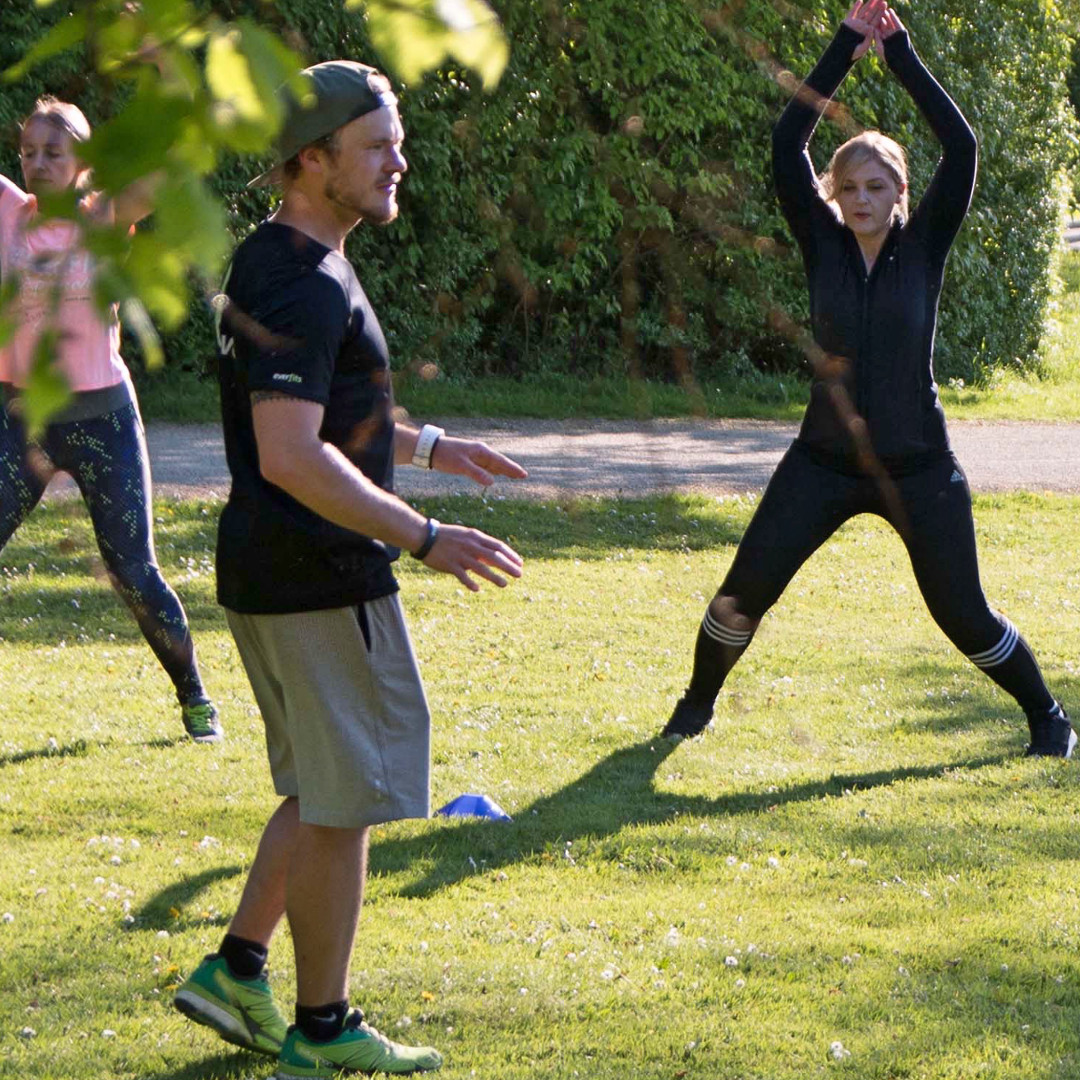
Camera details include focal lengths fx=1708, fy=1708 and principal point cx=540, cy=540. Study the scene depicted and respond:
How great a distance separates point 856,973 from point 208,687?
12.2 ft

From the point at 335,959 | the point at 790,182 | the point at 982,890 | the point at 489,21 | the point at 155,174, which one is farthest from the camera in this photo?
the point at 790,182

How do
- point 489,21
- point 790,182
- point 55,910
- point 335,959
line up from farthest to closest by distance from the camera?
point 790,182
point 55,910
point 335,959
point 489,21

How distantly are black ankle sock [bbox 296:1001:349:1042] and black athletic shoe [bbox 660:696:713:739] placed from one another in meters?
3.17

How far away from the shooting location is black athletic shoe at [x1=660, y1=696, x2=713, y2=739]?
6633 mm

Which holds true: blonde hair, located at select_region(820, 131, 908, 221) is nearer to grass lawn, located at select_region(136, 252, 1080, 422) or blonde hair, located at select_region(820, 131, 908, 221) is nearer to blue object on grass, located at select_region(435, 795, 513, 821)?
blue object on grass, located at select_region(435, 795, 513, 821)

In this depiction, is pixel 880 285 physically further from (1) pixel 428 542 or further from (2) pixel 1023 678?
(1) pixel 428 542

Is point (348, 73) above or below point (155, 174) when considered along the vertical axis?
above

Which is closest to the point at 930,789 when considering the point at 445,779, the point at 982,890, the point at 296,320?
the point at 982,890

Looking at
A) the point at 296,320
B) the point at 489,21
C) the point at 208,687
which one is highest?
the point at 489,21

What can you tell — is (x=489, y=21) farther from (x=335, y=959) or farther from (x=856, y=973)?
(x=856, y=973)

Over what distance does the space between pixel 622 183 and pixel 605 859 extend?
12.5 m

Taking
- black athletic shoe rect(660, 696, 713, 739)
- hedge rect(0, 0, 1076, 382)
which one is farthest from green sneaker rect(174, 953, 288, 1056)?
hedge rect(0, 0, 1076, 382)

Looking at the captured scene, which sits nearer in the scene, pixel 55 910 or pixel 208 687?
pixel 55 910

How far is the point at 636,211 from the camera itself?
17406 millimetres
